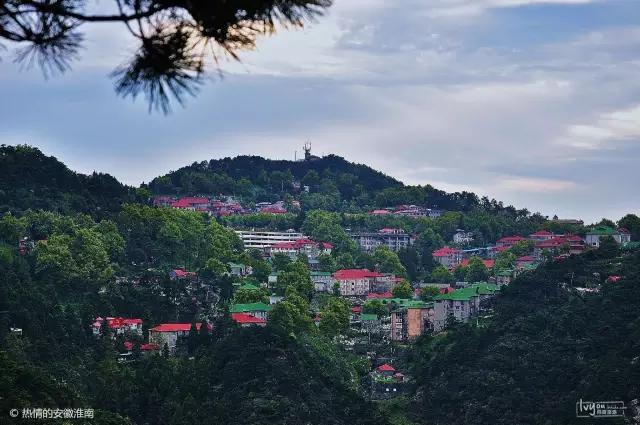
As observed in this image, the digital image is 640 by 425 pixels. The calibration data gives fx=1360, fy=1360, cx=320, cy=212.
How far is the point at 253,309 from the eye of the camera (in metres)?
54.6

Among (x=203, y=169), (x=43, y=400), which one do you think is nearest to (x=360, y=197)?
(x=203, y=169)

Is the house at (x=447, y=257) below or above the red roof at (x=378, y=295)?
above

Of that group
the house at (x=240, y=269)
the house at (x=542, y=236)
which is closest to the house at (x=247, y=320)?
the house at (x=240, y=269)

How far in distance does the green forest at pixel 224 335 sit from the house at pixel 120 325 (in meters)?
0.40

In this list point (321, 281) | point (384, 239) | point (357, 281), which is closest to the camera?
point (321, 281)

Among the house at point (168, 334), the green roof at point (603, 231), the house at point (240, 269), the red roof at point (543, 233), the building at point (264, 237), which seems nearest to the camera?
the house at point (168, 334)

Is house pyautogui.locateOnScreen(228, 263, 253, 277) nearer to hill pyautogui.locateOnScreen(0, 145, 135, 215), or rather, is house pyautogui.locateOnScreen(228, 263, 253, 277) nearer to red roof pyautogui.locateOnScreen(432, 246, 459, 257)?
hill pyautogui.locateOnScreen(0, 145, 135, 215)

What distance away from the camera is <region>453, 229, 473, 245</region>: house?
9106 cm

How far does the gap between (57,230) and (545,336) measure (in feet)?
65.5

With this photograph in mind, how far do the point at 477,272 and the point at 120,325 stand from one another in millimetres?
30519

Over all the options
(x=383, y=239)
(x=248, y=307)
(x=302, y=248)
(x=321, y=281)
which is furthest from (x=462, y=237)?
(x=248, y=307)

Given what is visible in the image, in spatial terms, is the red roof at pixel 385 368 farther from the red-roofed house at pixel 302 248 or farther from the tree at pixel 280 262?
the red-roofed house at pixel 302 248

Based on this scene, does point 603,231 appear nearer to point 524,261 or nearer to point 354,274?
point 524,261

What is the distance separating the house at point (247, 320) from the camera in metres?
51.3
